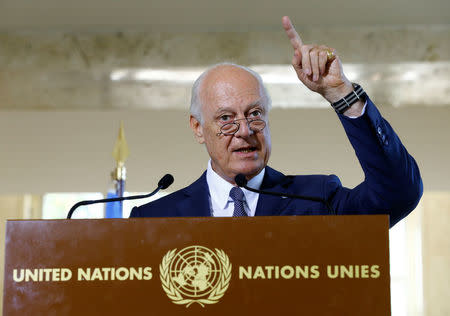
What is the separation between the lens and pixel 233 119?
1703mm

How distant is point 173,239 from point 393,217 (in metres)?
0.68

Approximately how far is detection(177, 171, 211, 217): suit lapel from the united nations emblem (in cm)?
59

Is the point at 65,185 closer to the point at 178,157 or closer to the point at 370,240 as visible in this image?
the point at 178,157

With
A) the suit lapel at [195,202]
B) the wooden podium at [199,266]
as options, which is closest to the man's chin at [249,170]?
the suit lapel at [195,202]

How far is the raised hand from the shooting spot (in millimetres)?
1395

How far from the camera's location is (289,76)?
5004mm

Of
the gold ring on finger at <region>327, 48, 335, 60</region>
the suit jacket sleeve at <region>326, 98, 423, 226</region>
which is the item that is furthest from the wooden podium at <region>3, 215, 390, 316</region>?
the gold ring on finger at <region>327, 48, 335, 60</region>

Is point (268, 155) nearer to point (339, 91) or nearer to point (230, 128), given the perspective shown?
point (230, 128)

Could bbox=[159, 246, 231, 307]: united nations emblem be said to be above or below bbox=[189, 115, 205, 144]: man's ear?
below

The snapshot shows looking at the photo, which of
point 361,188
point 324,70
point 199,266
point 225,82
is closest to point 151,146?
point 225,82

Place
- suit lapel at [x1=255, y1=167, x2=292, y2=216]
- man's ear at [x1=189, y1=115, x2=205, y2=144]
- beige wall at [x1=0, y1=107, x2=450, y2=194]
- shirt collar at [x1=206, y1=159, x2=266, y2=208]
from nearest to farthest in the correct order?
suit lapel at [x1=255, y1=167, x2=292, y2=216], shirt collar at [x1=206, y1=159, x2=266, y2=208], man's ear at [x1=189, y1=115, x2=205, y2=144], beige wall at [x1=0, y1=107, x2=450, y2=194]

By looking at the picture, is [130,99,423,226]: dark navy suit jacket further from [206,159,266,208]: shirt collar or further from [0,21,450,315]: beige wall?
[0,21,450,315]: beige wall

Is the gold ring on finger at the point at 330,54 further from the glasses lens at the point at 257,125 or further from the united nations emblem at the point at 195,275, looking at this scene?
the united nations emblem at the point at 195,275

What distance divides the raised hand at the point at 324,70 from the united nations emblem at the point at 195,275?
1.64ft
